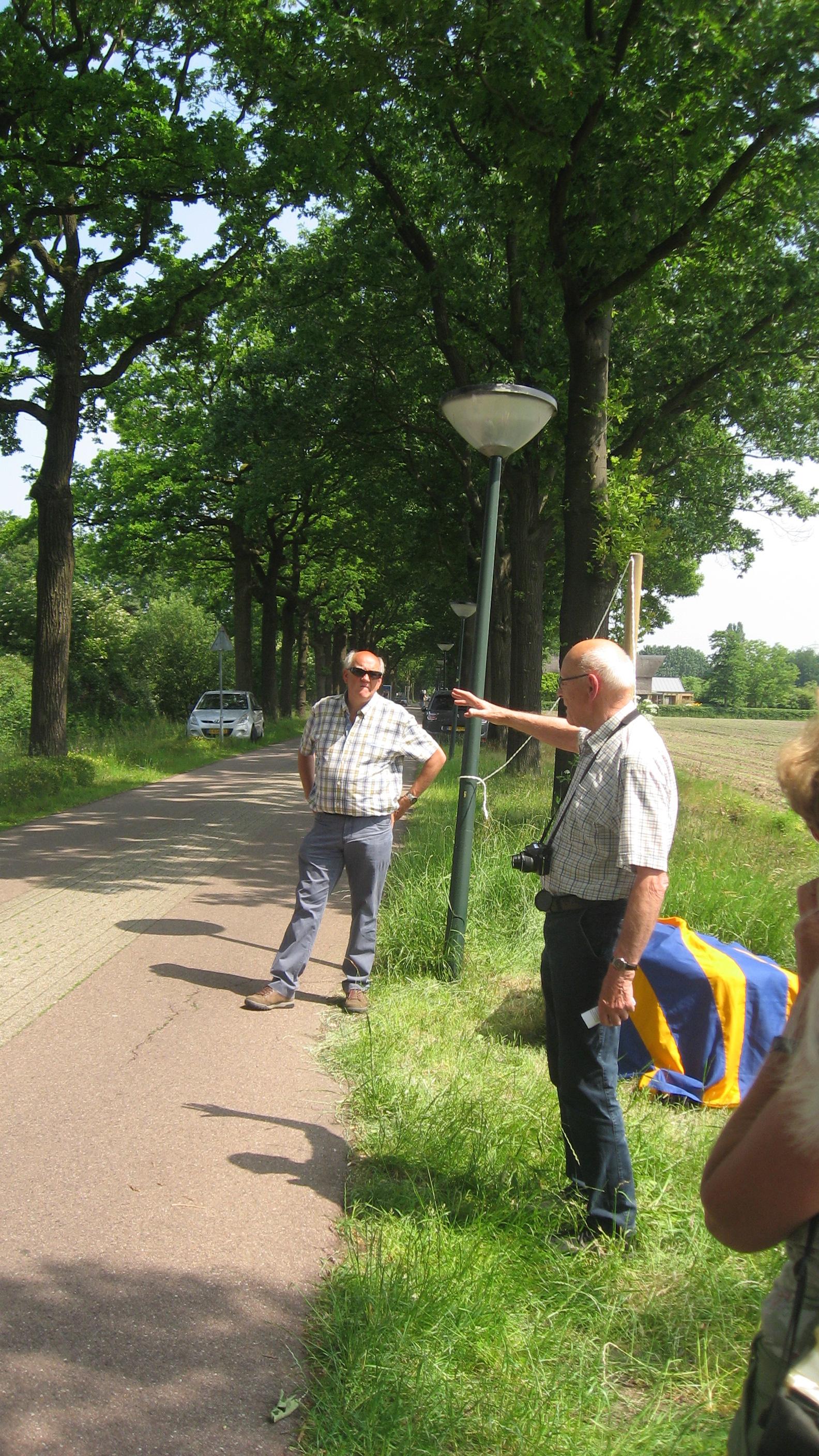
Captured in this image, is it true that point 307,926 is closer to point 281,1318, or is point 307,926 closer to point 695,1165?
A: point 695,1165

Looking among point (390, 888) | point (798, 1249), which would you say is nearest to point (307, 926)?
point (390, 888)

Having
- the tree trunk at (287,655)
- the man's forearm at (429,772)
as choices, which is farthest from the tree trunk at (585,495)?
the tree trunk at (287,655)

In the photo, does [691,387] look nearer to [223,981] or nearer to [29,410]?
[29,410]

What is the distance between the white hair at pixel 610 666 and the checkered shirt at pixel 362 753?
261 centimetres

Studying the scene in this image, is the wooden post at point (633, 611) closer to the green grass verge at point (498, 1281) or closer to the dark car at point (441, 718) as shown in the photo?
the green grass verge at point (498, 1281)

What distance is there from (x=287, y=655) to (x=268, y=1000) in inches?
1500

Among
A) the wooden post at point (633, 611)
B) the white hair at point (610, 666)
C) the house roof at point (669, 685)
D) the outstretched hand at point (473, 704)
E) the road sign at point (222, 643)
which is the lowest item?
the outstretched hand at point (473, 704)

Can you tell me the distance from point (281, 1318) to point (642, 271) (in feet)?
29.5

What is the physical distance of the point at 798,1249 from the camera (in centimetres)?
156

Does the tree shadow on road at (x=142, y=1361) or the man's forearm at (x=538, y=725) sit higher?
the man's forearm at (x=538, y=725)

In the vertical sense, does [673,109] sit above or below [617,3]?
below

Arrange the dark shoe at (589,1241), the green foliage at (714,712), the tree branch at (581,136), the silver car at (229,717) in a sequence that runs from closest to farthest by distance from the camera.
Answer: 1. the dark shoe at (589,1241)
2. the tree branch at (581,136)
3. the silver car at (229,717)
4. the green foliage at (714,712)

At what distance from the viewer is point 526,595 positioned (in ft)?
55.5

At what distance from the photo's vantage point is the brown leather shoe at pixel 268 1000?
20.4 feet
